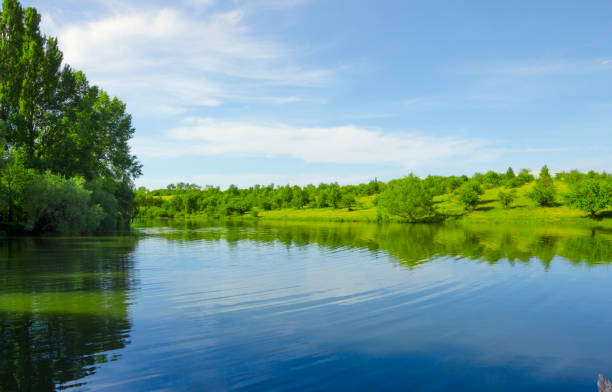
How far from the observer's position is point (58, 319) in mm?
11109

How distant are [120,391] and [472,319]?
10.3 m

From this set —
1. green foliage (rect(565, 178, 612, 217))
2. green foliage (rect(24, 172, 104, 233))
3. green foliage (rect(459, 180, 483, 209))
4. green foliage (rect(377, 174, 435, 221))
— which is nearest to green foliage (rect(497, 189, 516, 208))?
green foliage (rect(459, 180, 483, 209))

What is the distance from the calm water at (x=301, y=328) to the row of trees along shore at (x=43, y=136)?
57.1 ft

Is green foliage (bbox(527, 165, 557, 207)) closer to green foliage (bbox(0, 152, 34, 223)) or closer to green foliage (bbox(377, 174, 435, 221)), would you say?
green foliage (bbox(377, 174, 435, 221))

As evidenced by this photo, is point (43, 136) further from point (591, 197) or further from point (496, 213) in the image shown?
point (591, 197)

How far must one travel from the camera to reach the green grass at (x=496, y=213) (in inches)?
2955

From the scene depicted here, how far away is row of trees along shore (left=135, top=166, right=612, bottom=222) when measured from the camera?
75.1 meters

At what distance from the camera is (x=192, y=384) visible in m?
7.38

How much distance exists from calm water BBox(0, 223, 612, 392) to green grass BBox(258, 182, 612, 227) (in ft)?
208

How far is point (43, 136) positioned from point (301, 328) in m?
44.6

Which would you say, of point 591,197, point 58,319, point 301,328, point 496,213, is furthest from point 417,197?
point 58,319

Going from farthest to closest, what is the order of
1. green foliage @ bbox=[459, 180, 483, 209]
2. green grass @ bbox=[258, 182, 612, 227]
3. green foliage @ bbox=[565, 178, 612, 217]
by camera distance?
green foliage @ bbox=[459, 180, 483, 209], green grass @ bbox=[258, 182, 612, 227], green foliage @ bbox=[565, 178, 612, 217]

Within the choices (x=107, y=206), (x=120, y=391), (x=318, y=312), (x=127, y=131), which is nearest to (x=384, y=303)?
(x=318, y=312)

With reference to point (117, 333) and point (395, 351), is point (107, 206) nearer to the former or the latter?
point (117, 333)
